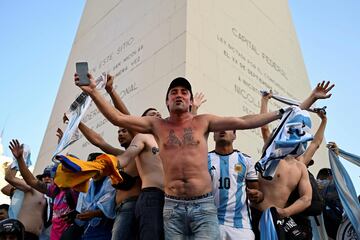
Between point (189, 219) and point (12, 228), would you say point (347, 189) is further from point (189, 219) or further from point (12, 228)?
point (12, 228)

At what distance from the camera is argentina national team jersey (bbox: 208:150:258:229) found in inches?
140

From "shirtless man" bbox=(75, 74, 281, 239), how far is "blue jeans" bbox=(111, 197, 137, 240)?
1.42 ft

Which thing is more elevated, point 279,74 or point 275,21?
point 275,21

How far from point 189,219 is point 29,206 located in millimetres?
2658

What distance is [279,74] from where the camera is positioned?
8.09 metres

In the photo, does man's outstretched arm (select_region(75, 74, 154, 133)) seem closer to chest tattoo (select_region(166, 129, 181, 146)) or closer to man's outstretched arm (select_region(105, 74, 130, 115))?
chest tattoo (select_region(166, 129, 181, 146))

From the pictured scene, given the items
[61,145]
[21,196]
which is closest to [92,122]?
[21,196]

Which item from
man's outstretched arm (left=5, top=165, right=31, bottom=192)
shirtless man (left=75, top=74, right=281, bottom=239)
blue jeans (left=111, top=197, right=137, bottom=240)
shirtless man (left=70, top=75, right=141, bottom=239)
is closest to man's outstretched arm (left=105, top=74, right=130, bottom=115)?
shirtless man (left=70, top=75, right=141, bottom=239)

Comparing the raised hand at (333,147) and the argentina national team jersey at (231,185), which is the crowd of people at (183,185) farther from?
the raised hand at (333,147)

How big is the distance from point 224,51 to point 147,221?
400cm

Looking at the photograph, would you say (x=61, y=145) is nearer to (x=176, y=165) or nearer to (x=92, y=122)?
(x=176, y=165)

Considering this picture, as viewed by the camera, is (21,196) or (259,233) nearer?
(259,233)

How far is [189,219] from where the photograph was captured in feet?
10.2

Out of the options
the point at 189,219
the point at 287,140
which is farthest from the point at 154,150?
the point at 287,140
